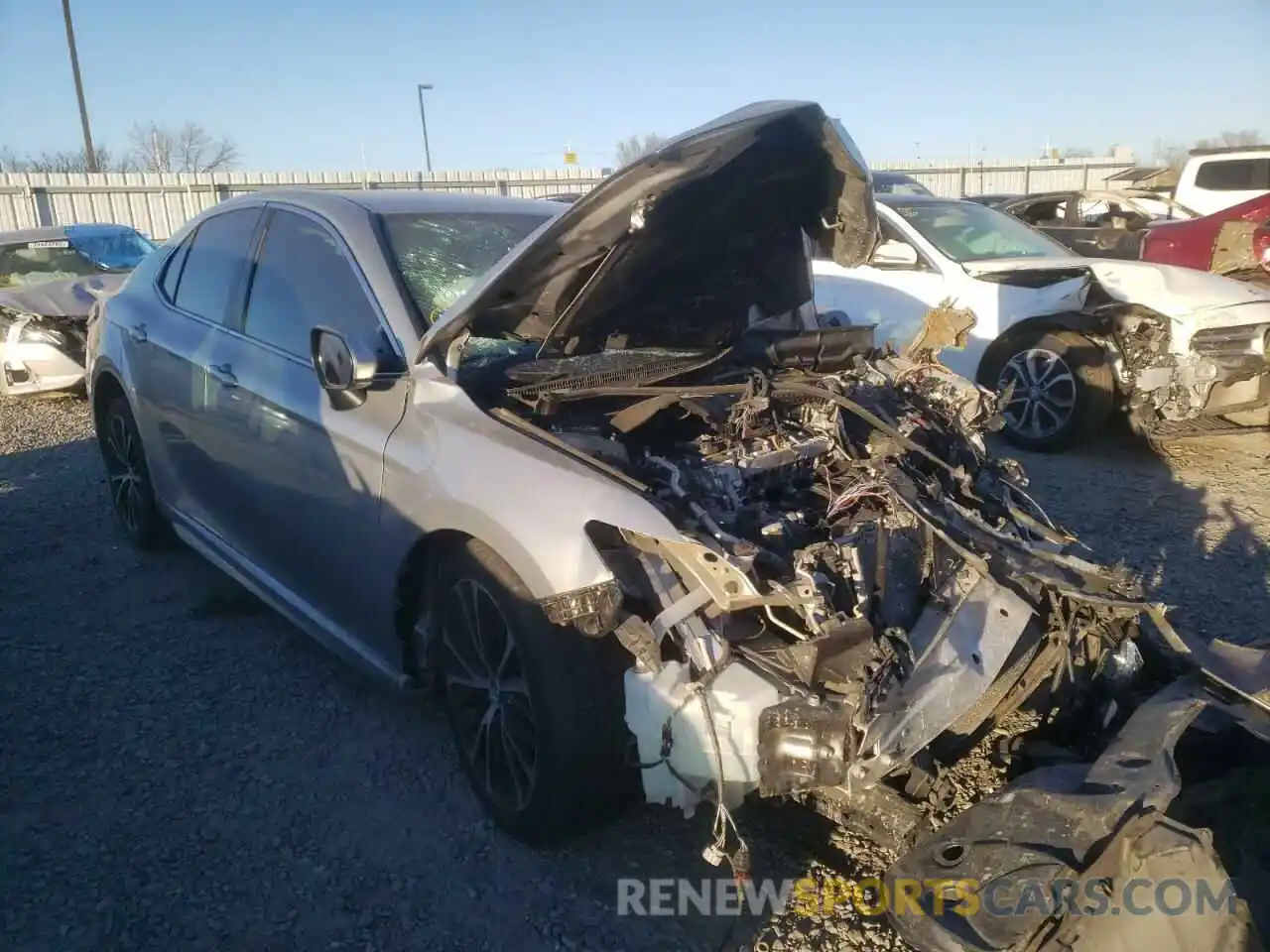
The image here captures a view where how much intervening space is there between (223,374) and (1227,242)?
335 inches

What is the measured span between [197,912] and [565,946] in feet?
3.29

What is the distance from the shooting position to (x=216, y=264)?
162 inches

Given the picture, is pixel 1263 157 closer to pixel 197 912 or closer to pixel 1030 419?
pixel 1030 419

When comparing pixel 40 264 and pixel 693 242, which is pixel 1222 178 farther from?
pixel 40 264

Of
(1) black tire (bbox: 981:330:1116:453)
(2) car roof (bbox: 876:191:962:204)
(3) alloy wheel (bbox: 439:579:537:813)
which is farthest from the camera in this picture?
(2) car roof (bbox: 876:191:962:204)

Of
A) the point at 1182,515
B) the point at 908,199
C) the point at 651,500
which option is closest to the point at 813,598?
the point at 651,500

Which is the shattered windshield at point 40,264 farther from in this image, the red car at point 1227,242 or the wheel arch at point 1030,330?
the red car at point 1227,242

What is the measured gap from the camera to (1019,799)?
2.21 m

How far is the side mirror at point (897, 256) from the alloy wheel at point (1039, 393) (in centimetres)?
116

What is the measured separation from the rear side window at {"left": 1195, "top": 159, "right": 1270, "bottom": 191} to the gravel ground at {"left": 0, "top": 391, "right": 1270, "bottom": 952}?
9231 millimetres

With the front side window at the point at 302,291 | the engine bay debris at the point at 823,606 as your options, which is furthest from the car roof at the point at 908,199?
the front side window at the point at 302,291

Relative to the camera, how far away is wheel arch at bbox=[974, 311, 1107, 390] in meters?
6.55

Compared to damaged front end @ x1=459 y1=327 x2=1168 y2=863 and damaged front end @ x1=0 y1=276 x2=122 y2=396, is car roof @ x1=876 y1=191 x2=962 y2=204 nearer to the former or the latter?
damaged front end @ x1=459 y1=327 x2=1168 y2=863

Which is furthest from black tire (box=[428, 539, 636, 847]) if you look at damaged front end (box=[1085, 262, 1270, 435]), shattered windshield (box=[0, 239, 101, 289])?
shattered windshield (box=[0, 239, 101, 289])
